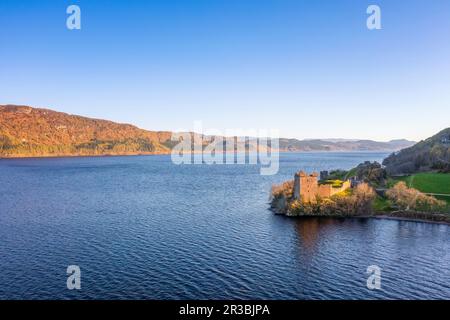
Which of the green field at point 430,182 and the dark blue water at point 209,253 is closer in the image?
the dark blue water at point 209,253

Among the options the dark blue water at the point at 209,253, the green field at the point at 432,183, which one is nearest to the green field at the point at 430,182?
the green field at the point at 432,183

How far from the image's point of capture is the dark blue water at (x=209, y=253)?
42062mm

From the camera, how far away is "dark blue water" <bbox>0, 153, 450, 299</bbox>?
1656 inches

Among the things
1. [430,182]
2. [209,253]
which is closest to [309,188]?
[430,182]

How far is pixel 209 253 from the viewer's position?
55469 millimetres
